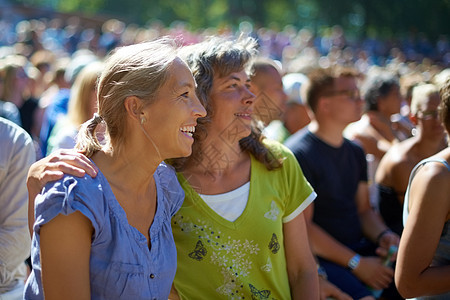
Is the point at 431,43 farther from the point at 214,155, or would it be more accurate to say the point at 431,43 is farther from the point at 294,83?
the point at 214,155

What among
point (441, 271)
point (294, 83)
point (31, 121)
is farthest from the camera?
point (31, 121)

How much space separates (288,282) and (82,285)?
3.81 ft

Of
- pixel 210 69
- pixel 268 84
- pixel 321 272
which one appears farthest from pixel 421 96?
pixel 210 69

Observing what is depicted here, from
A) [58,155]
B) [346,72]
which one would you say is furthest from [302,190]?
[346,72]

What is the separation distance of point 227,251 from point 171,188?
0.40 metres

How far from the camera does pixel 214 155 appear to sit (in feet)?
8.77

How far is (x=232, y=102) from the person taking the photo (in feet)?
8.65

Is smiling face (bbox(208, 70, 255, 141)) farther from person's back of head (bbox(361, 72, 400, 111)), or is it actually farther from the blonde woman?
person's back of head (bbox(361, 72, 400, 111))

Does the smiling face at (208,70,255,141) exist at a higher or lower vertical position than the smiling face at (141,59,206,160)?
lower

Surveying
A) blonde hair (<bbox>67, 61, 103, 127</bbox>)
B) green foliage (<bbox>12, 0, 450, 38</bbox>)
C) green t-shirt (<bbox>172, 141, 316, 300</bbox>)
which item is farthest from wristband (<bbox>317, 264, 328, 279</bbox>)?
green foliage (<bbox>12, 0, 450, 38</bbox>)

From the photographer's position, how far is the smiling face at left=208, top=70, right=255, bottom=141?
2637mm

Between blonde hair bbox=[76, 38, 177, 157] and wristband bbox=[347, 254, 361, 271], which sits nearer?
blonde hair bbox=[76, 38, 177, 157]

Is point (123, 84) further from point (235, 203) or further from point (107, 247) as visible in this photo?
point (235, 203)

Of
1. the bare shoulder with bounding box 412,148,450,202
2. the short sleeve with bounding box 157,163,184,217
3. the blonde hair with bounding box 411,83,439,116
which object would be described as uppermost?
the bare shoulder with bounding box 412,148,450,202
